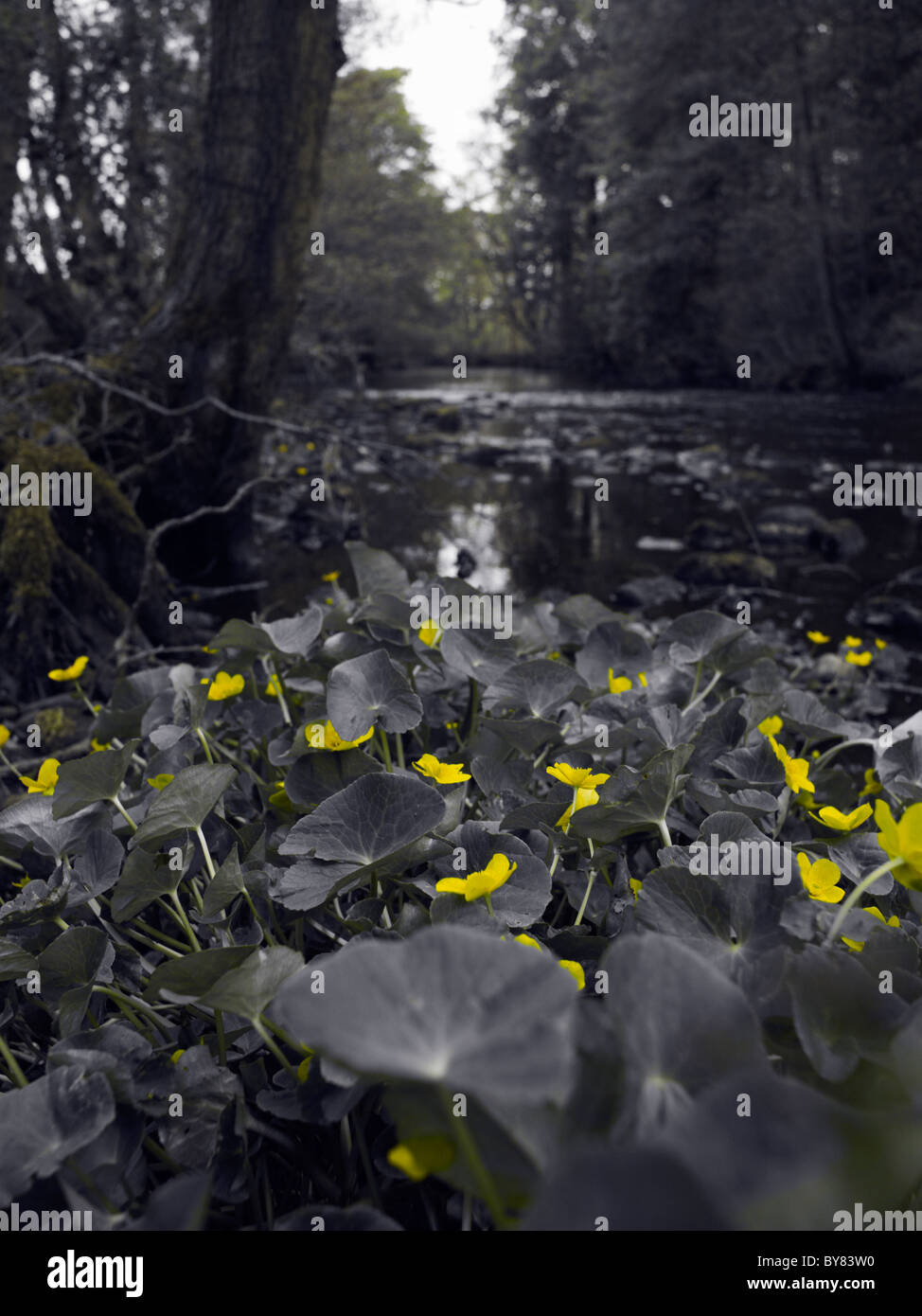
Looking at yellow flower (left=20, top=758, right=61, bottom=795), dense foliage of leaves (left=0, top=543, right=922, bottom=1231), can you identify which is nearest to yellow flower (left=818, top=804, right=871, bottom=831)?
dense foliage of leaves (left=0, top=543, right=922, bottom=1231)

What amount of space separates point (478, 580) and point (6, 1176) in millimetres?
4562

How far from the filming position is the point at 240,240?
3727mm

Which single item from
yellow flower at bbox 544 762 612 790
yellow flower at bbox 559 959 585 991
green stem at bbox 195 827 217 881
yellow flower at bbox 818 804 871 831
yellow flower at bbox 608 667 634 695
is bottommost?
yellow flower at bbox 559 959 585 991

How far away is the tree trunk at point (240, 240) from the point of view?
138 inches

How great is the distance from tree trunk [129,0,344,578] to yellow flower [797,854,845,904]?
382 cm

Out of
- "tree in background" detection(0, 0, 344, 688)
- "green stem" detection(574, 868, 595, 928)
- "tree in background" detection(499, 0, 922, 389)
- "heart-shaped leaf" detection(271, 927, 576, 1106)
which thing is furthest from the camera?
"tree in background" detection(499, 0, 922, 389)

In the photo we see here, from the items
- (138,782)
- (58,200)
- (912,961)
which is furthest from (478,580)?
(58,200)

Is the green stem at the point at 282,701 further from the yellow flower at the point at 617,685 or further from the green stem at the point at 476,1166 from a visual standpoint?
the green stem at the point at 476,1166

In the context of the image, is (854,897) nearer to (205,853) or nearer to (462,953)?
(462,953)

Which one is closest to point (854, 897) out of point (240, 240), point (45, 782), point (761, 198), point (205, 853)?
point (205, 853)

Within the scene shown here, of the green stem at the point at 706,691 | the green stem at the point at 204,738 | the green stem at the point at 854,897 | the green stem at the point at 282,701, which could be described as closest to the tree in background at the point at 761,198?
the green stem at the point at 706,691

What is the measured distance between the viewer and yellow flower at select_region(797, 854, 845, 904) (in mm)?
668

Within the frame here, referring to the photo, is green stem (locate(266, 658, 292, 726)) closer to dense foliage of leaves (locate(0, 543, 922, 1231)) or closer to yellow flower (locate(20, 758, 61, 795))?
dense foliage of leaves (locate(0, 543, 922, 1231))
